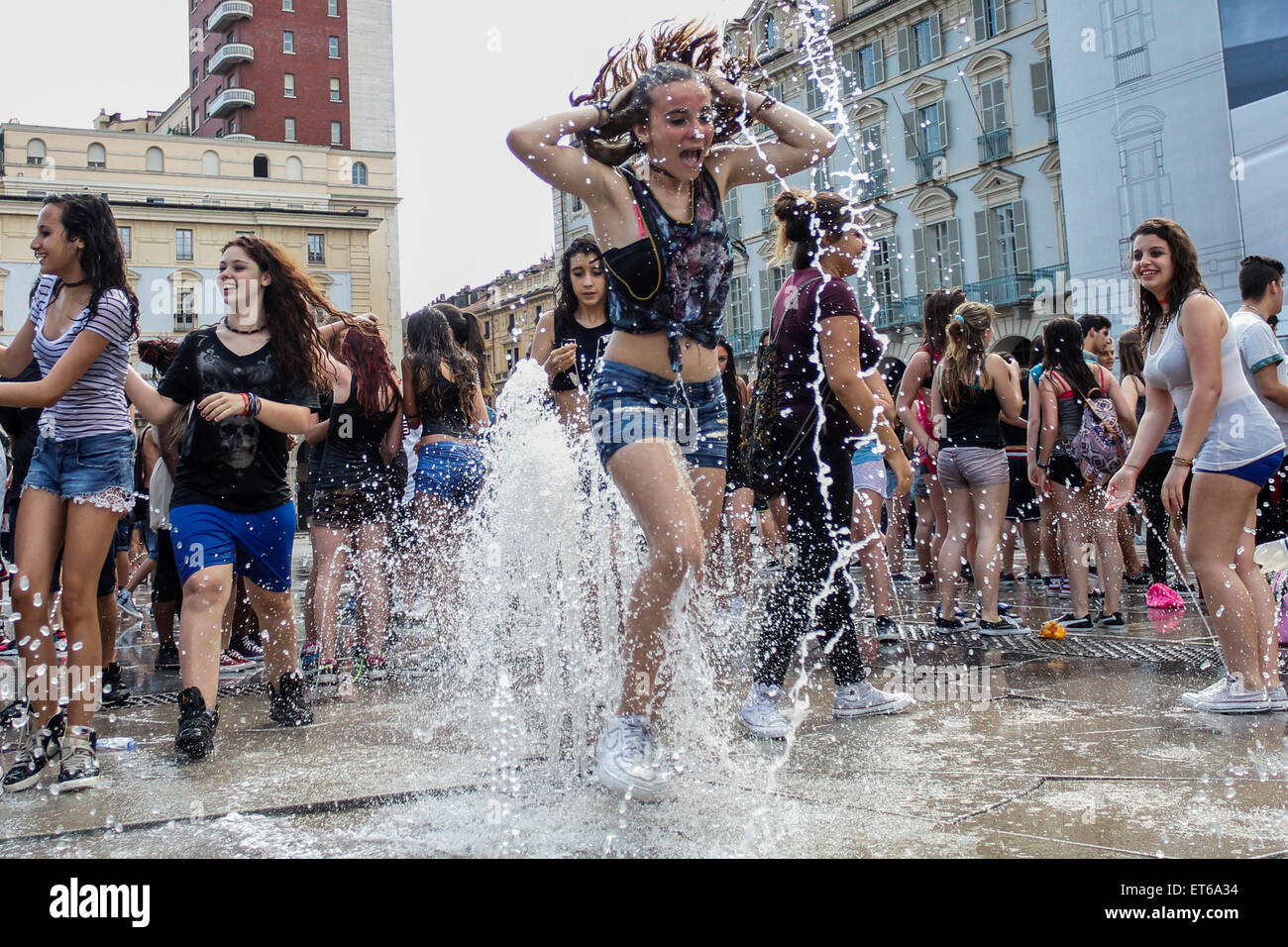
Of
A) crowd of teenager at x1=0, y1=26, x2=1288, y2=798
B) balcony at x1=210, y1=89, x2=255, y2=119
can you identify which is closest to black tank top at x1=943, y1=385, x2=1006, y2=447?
crowd of teenager at x1=0, y1=26, x2=1288, y2=798

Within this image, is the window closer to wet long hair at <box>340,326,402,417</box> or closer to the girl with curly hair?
wet long hair at <box>340,326,402,417</box>

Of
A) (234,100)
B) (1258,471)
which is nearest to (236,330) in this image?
(1258,471)

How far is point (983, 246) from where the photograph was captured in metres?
31.3

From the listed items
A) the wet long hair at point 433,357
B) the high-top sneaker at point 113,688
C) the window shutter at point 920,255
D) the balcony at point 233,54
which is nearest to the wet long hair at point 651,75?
the wet long hair at point 433,357

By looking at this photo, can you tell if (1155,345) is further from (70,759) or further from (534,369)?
(70,759)

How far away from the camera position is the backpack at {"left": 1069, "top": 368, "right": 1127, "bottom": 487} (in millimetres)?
6562

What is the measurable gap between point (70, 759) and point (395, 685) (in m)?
1.88

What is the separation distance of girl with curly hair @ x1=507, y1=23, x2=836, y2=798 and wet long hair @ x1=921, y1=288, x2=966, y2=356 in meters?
3.33

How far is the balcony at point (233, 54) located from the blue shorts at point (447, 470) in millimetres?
64664

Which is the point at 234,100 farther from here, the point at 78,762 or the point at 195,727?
the point at 78,762

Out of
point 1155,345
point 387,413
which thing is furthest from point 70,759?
point 1155,345

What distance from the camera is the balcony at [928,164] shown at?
32.5 m

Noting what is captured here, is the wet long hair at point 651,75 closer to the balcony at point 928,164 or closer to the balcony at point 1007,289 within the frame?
the balcony at point 1007,289

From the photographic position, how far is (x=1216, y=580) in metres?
3.84
